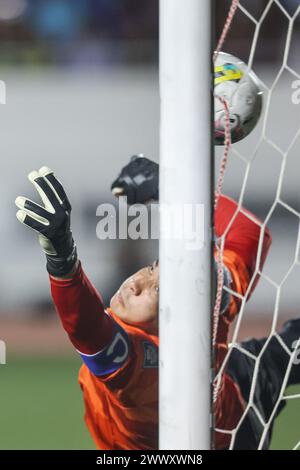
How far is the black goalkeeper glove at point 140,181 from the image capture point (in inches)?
57.5

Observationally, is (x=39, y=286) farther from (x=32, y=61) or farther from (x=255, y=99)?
(x=255, y=99)

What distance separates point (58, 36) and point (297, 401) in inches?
94.0

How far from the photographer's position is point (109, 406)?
5.08 feet

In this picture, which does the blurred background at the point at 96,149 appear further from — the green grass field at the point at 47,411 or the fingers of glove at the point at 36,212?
the fingers of glove at the point at 36,212

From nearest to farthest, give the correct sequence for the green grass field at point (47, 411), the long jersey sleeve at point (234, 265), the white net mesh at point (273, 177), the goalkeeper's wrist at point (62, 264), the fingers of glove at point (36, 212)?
the fingers of glove at point (36, 212) → the goalkeeper's wrist at point (62, 264) → the long jersey sleeve at point (234, 265) → the green grass field at point (47, 411) → the white net mesh at point (273, 177)

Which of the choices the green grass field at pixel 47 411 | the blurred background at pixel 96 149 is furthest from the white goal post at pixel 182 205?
the blurred background at pixel 96 149

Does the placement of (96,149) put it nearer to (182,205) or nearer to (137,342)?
(137,342)

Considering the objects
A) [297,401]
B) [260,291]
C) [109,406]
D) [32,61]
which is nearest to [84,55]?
[32,61]

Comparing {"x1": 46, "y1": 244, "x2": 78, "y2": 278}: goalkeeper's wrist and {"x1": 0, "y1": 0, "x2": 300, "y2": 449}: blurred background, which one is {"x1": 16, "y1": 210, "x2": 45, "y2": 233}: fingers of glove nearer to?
{"x1": 46, "y1": 244, "x2": 78, "y2": 278}: goalkeeper's wrist

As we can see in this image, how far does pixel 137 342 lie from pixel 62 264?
0.24 m

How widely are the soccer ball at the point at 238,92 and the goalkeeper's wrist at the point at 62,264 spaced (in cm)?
33

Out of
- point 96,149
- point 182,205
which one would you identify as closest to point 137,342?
point 182,205

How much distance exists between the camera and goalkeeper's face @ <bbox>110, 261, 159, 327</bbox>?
1.51 metres

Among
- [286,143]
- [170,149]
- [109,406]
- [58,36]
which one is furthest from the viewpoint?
[58,36]
